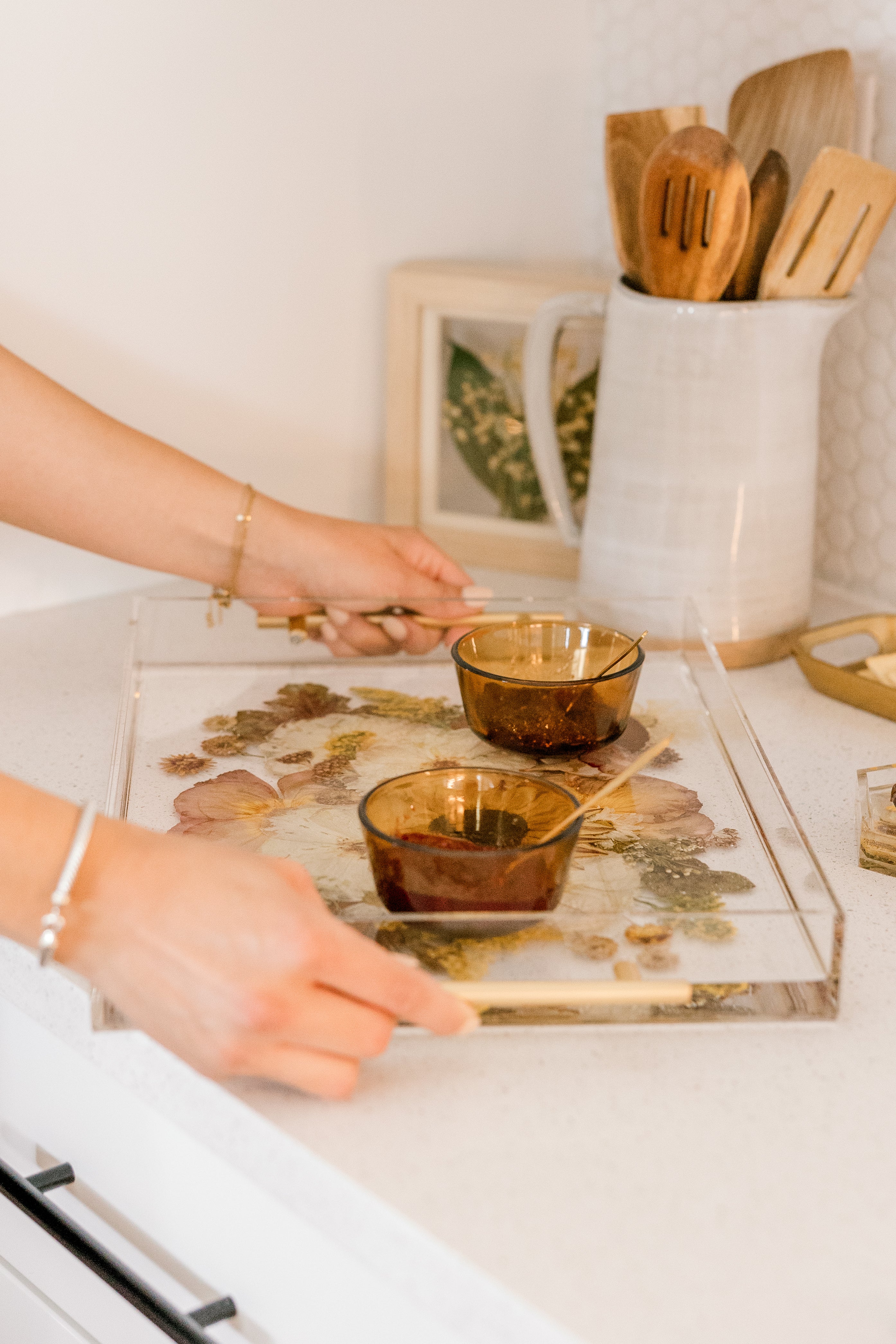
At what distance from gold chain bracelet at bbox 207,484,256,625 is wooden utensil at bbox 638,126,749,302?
304mm

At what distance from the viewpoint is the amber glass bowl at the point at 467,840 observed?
474 millimetres

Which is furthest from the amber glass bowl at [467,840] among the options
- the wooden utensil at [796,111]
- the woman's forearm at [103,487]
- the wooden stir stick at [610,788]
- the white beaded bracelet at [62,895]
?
the wooden utensil at [796,111]

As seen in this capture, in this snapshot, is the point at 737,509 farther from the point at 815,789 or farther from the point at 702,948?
the point at 702,948

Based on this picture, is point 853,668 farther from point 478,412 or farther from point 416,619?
point 478,412

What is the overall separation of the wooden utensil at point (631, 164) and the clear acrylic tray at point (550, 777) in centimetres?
24

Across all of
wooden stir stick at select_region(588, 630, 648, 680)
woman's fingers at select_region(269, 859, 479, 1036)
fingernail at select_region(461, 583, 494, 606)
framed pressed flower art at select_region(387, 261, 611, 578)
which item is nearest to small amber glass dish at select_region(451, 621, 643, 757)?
wooden stir stick at select_region(588, 630, 648, 680)

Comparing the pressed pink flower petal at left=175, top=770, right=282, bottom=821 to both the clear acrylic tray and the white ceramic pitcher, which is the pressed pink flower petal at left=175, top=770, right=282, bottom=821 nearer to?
the clear acrylic tray

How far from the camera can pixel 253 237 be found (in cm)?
101

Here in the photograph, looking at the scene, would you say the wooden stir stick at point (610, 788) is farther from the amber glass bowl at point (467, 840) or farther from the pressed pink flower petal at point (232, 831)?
the pressed pink flower petal at point (232, 831)

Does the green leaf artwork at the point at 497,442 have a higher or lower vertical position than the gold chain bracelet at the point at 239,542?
higher

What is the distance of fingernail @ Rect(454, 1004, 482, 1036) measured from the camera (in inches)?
17.4

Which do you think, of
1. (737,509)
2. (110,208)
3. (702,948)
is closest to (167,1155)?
(702,948)

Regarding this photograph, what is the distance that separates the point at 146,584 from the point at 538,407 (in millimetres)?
355

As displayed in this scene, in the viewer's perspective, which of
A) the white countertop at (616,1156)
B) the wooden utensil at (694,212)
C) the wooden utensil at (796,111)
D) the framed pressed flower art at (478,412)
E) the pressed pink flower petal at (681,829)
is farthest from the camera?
the framed pressed flower art at (478,412)
